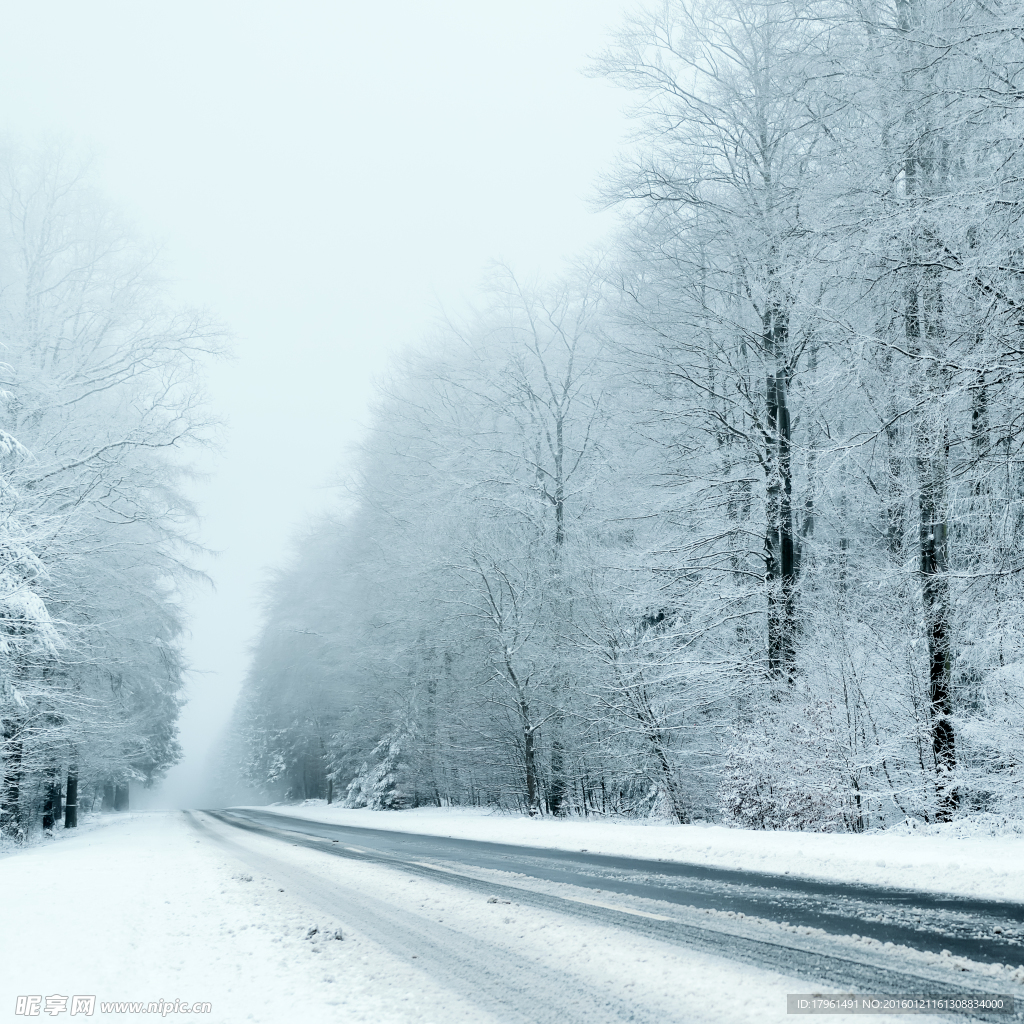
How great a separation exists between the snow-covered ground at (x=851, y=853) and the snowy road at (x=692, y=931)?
438mm

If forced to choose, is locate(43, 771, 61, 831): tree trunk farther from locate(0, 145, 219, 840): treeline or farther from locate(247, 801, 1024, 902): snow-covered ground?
locate(247, 801, 1024, 902): snow-covered ground

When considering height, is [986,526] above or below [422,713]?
above

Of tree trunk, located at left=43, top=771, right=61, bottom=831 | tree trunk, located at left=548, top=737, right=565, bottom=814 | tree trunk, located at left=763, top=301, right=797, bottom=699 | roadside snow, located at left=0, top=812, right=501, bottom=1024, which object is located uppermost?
tree trunk, located at left=763, top=301, right=797, bottom=699

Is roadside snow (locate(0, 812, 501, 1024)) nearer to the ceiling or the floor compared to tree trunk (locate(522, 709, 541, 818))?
nearer to the ceiling

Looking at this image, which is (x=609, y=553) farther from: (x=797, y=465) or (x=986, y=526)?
(x=986, y=526)

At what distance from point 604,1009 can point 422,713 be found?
24.8 metres

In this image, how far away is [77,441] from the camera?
1670cm

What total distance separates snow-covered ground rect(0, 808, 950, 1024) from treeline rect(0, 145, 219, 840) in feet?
29.1

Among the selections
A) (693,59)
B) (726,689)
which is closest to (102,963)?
(726,689)

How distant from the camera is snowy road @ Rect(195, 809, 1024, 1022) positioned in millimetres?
3730

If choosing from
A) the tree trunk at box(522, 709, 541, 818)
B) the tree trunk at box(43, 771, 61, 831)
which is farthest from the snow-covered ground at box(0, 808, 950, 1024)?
the tree trunk at box(43, 771, 61, 831)

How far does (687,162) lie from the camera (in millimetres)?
14016

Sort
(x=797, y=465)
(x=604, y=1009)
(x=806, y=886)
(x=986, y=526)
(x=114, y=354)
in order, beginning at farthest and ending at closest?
(x=114, y=354), (x=797, y=465), (x=986, y=526), (x=806, y=886), (x=604, y=1009)

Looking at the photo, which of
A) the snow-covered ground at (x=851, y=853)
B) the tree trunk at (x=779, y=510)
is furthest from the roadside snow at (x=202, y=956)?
the tree trunk at (x=779, y=510)
